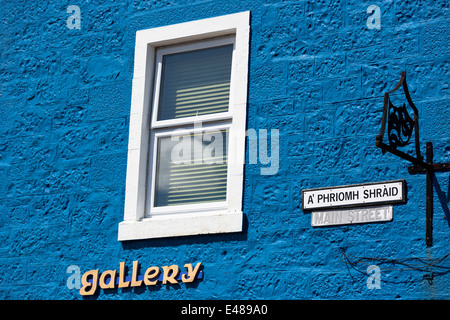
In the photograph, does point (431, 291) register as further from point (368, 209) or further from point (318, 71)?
point (318, 71)

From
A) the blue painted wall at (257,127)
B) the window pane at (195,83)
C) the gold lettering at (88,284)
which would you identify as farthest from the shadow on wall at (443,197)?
the gold lettering at (88,284)

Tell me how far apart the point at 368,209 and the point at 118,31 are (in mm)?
3267

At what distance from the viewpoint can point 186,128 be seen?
28.1ft

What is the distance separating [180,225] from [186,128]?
102 centimetres

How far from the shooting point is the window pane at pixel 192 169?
8.30 meters

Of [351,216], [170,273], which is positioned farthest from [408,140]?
[170,273]

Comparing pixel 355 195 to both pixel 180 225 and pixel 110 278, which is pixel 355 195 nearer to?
pixel 180 225

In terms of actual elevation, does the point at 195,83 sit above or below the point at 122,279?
above

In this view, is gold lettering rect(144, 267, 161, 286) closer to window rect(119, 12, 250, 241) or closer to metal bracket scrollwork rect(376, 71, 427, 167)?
window rect(119, 12, 250, 241)
